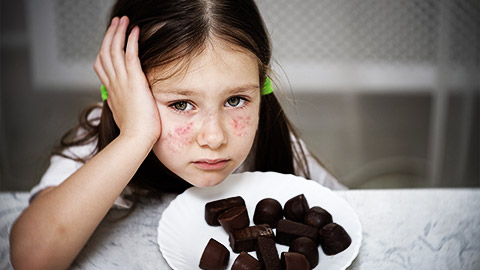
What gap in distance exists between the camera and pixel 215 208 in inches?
23.7

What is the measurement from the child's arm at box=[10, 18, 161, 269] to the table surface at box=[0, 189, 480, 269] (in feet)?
0.10

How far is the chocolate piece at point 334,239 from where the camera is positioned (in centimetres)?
56

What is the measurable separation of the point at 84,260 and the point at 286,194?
0.27m

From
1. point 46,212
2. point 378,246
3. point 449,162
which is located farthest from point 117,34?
point 449,162

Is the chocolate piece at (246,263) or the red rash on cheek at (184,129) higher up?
the red rash on cheek at (184,129)

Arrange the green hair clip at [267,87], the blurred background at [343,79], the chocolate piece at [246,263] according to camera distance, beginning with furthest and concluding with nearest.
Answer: the blurred background at [343,79], the green hair clip at [267,87], the chocolate piece at [246,263]

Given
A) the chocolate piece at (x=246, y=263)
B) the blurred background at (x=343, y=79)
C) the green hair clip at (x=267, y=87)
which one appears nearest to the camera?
the chocolate piece at (x=246, y=263)

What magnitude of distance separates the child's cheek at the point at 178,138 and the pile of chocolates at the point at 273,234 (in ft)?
0.29

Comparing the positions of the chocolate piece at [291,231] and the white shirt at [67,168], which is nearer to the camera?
the chocolate piece at [291,231]

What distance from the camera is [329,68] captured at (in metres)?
1.34

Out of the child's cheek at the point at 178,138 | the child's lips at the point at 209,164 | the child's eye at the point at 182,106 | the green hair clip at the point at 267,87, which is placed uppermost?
the child's eye at the point at 182,106

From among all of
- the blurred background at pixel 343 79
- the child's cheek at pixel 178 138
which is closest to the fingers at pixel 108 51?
the child's cheek at pixel 178 138

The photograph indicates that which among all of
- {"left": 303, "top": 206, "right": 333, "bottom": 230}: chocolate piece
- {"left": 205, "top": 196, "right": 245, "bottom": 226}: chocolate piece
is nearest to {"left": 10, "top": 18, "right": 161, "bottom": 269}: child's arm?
{"left": 205, "top": 196, "right": 245, "bottom": 226}: chocolate piece

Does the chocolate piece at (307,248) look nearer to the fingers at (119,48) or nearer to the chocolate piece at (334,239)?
the chocolate piece at (334,239)
